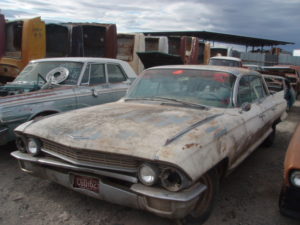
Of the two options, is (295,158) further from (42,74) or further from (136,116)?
(42,74)

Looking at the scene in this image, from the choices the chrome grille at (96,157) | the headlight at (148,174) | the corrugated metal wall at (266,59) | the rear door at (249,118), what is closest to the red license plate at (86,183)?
the chrome grille at (96,157)

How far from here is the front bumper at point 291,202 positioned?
264 cm

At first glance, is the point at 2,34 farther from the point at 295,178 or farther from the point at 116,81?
the point at 295,178

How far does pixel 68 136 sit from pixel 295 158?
211 cm

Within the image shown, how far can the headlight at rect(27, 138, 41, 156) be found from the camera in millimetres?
3172

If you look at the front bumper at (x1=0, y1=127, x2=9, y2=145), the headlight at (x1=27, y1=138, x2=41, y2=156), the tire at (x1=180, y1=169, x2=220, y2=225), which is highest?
the headlight at (x1=27, y1=138, x2=41, y2=156)

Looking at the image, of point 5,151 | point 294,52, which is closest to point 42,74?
point 5,151

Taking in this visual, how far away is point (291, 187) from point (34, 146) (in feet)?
8.44

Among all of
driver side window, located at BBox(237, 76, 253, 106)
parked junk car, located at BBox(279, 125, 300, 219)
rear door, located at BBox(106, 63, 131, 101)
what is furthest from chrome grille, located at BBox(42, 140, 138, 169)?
rear door, located at BBox(106, 63, 131, 101)

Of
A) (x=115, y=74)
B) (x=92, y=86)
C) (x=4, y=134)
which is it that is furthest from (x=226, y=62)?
(x=4, y=134)

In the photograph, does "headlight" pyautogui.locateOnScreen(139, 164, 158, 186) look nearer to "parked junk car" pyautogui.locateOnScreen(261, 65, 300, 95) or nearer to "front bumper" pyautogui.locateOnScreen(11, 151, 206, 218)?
"front bumper" pyautogui.locateOnScreen(11, 151, 206, 218)

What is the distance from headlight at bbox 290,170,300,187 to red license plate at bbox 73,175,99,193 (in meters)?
1.74

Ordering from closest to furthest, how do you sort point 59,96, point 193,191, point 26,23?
point 193,191 → point 59,96 → point 26,23

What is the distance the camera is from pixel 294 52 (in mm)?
37375
